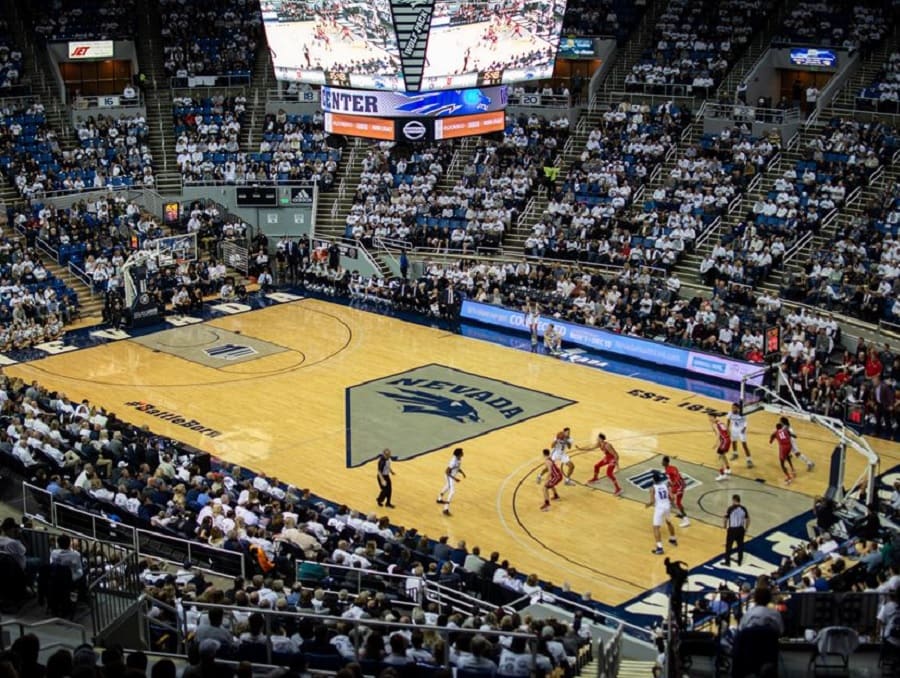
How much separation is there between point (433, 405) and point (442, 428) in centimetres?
182

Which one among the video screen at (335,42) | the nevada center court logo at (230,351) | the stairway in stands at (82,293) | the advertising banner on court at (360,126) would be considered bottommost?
the nevada center court logo at (230,351)

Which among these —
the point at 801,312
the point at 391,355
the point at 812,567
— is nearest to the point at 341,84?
the point at 391,355

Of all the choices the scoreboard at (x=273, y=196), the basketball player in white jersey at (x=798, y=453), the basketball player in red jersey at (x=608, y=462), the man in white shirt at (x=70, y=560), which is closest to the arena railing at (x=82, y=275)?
the scoreboard at (x=273, y=196)

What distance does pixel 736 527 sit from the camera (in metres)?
22.3

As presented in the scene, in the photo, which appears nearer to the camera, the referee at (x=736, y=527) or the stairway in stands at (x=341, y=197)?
the referee at (x=736, y=527)

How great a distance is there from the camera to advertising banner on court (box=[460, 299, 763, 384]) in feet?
110

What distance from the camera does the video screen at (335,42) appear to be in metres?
32.4

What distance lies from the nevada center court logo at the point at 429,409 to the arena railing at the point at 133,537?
8.00 m

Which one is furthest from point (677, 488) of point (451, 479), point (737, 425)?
point (451, 479)

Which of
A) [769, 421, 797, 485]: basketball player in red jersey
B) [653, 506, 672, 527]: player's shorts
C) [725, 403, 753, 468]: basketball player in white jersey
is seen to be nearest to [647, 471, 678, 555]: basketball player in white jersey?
[653, 506, 672, 527]: player's shorts

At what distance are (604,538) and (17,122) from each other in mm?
32271

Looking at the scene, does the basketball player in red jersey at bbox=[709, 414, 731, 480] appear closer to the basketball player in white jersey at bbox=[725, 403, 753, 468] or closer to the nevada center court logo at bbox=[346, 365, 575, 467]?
the basketball player in white jersey at bbox=[725, 403, 753, 468]

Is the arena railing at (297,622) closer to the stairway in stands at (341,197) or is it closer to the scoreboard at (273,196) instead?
the stairway in stands at (341,197)

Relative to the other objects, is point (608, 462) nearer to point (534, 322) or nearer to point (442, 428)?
point (442, 428)
